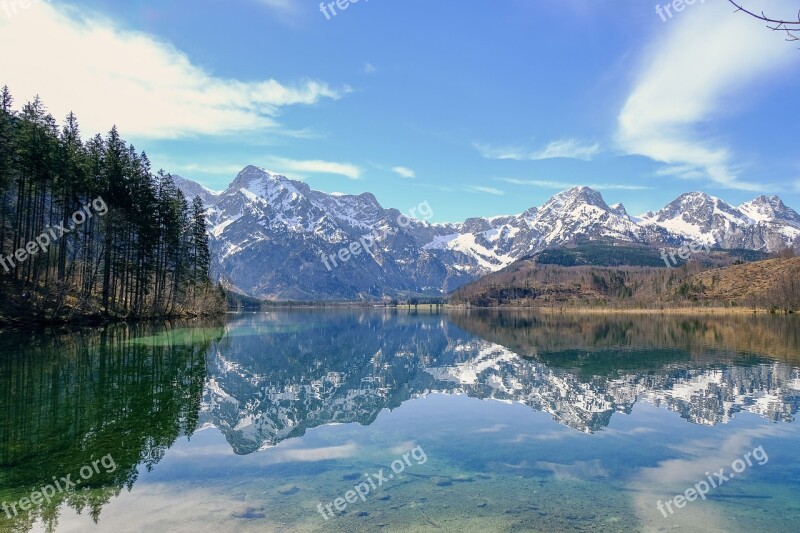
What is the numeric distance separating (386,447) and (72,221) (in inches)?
2327

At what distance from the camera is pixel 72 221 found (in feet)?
196

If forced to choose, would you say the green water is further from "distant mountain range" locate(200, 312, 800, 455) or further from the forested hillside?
the forested hillside

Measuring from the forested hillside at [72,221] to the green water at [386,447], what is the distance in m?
22.1

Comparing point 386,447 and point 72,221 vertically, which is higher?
point 72,221

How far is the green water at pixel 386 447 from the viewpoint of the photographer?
11.5m

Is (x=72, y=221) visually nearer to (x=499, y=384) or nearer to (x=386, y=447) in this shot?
(x=499, y=384)

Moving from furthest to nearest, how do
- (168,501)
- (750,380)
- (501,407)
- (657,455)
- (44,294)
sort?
(44,294) < (750,380) < (501,407) < (657,455) < (168,501)

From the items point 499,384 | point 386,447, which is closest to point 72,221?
point 499,384

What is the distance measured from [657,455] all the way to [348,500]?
11097mm

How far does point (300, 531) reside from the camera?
10.6 meters

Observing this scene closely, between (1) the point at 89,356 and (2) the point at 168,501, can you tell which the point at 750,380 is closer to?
(2) the point at 168,501

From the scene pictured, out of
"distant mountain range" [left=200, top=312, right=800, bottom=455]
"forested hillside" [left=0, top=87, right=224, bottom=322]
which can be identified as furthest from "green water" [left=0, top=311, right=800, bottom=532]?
"forested hillside" [left=0, top=87, right=224, bottom=322]

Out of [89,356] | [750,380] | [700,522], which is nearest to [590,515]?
[700,522]

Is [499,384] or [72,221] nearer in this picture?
[499,384]
